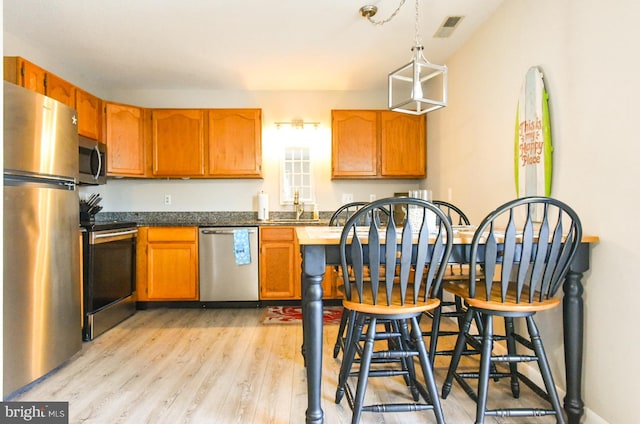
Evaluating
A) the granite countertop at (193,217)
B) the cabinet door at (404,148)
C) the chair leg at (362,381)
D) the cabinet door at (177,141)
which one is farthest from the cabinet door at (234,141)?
the chair leg at (362,381)

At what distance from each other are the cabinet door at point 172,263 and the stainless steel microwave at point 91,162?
0.69 m

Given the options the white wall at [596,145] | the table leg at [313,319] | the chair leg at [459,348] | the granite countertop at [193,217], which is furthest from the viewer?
the granite countertop at [193,217]

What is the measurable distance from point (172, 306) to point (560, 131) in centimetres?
356

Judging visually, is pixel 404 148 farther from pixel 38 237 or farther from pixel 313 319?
pixel 38 237

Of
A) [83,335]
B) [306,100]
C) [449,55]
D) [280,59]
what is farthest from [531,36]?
[83,335]

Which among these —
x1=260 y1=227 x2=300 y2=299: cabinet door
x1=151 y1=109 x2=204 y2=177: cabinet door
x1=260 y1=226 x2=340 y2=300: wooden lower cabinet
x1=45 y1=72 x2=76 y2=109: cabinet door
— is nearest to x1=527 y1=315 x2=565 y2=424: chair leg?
x1=260 y1=226 x2=340 y2=300: wooden lower cabinet

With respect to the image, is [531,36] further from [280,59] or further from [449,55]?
[280,59]

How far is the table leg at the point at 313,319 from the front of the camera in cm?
161

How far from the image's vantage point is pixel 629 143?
4.93ft

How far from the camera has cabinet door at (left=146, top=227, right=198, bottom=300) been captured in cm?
368

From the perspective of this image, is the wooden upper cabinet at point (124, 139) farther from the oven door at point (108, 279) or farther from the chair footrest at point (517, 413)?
the chair footrest at point (517, 413)

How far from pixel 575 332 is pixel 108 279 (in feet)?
10.6

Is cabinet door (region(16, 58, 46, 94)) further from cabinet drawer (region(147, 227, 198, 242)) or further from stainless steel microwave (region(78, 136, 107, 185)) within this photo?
cabinet drawer (region(147, 227, 198, 242))

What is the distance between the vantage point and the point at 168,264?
3689 mm
